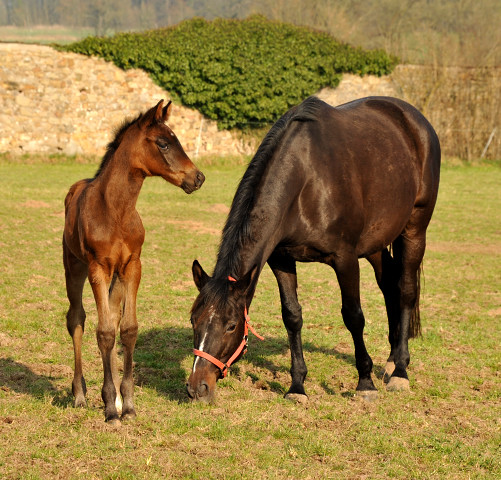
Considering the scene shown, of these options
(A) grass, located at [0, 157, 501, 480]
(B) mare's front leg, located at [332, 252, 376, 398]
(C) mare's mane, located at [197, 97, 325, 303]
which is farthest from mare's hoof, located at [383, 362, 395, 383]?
(C) mare's mane, located at [197, 97, 325, 303]

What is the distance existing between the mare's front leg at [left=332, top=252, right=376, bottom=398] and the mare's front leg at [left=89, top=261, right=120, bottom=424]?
176 centimetres

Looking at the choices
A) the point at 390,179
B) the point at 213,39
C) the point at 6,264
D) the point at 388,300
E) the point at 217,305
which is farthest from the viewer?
the point at 213,39

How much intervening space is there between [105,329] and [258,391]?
4.78 ft

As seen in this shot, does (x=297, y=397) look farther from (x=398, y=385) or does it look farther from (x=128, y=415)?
(x=128, y=415)

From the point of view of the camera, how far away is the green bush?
22.3m

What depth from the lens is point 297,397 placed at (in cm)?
508

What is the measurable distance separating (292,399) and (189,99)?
1858 cm

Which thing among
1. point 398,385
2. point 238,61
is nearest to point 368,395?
point 398,385

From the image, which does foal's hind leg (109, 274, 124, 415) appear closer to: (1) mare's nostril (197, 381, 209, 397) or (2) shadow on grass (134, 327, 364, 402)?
(2) shadow on grass (134, 327, 364, 402)

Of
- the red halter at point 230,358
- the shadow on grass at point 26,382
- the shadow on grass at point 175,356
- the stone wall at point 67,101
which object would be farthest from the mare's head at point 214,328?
the stone wall at point 67,101

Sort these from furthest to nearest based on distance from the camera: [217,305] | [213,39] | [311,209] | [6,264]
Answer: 1. [213,39]
2. [6,264]
3. [311,209]
4. [217,305]

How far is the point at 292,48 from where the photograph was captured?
24.1 m

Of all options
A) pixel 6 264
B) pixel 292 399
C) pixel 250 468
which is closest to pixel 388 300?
pixel 292 399

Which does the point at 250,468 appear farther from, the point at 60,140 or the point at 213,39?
the point at 213,39
